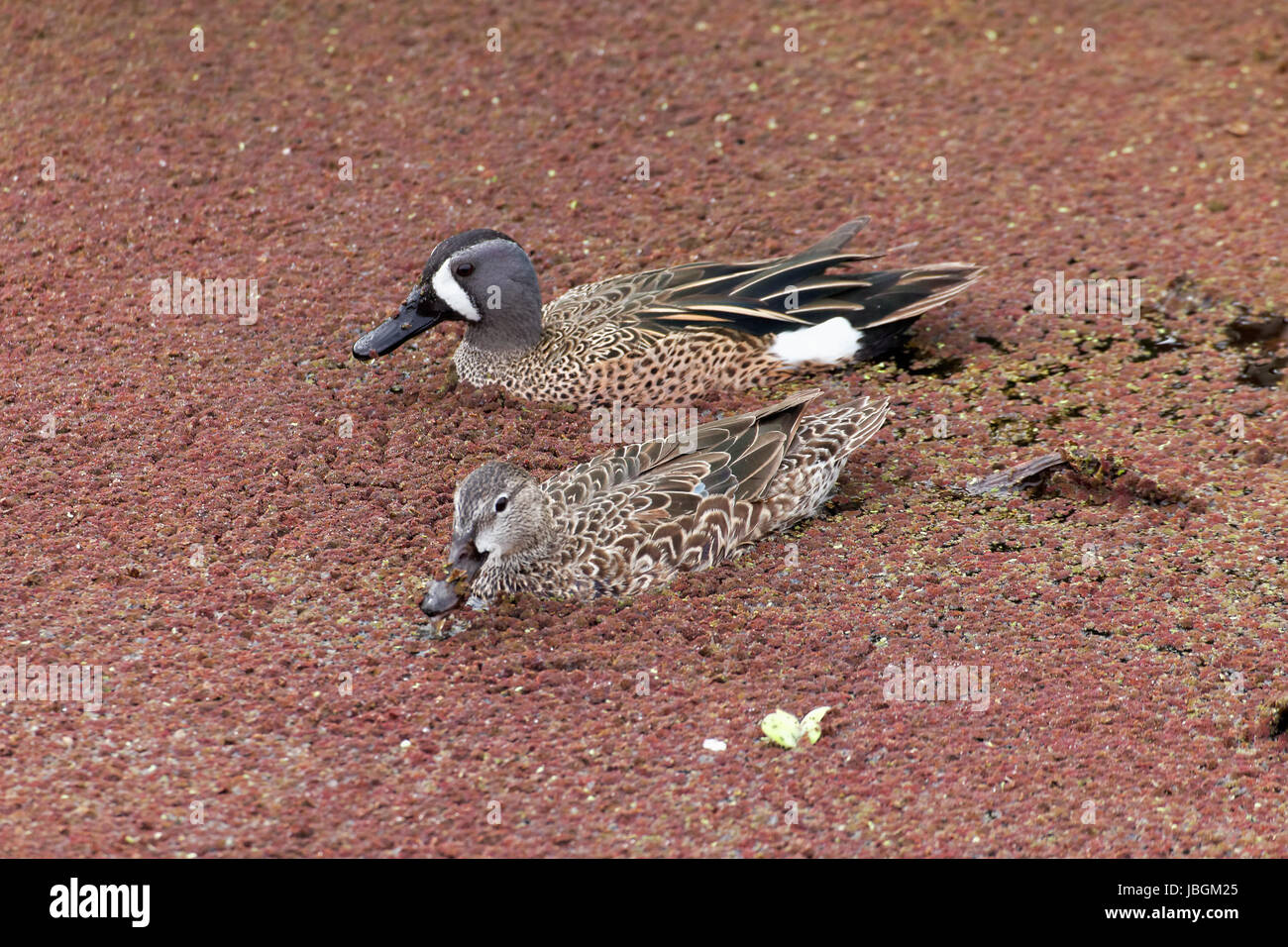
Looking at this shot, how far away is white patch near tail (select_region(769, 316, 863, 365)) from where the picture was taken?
670 centimetres

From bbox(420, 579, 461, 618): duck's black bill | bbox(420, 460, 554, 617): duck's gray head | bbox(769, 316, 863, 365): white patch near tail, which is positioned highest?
bbox(769, 316, 863, 365): white patch near tail

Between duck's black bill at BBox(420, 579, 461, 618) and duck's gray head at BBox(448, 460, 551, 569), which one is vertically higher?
duck's gray head at BBox(448, 460, 551, 569)

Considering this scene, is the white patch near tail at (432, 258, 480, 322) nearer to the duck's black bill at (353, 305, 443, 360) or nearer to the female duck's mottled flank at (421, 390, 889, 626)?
the duck's black bill at (353, 305, 443, 360)

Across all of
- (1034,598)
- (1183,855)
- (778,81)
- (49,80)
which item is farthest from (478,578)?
(49,80)

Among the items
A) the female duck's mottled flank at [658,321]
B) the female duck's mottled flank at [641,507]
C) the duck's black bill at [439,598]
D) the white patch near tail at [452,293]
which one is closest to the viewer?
the duck's black bill at [439,598]

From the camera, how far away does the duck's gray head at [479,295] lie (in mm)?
6633

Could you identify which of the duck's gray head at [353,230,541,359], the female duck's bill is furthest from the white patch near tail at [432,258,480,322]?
the female duck's bill

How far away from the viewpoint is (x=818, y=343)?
6.74 meters

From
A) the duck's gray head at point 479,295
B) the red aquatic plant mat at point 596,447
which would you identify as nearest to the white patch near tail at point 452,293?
the duck's gray head at point 479,295

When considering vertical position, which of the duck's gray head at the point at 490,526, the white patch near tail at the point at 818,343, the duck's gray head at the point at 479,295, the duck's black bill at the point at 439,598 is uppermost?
the duck's gray head at the point at 479,295

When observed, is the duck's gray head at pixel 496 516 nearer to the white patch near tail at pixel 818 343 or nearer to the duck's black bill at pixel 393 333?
the duck's black bill at pixel 393 333

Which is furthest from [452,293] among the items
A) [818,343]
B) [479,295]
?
[818,343]

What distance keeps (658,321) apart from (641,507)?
1.47m

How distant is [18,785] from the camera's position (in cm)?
427
